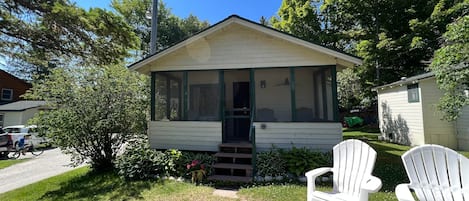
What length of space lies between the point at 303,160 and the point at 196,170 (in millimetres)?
2822

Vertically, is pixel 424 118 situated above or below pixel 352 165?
above

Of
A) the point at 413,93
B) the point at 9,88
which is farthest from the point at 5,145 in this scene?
the point at 413,93

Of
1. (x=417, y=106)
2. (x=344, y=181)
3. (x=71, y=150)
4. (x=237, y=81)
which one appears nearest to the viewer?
(x=344, y=181)

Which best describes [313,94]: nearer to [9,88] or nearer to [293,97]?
[293,97]

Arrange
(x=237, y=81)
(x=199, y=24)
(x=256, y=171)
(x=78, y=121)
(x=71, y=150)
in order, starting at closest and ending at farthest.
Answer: (x=256, y=171), (x=78, y=121), (x=71, y=150), (x=237, y=81), (x=199, y=24)

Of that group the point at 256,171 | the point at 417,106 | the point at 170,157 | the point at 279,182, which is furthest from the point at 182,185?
the point at 417,106

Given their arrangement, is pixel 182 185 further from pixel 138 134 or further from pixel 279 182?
pixel 138 134

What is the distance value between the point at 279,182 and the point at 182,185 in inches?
94.8

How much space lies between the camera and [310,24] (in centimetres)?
1819

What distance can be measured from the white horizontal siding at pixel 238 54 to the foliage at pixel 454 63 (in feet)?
8.55

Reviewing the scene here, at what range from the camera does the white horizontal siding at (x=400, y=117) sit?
1034cm

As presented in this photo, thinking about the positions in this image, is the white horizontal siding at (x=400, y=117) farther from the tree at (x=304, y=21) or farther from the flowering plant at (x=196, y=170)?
the flowering plant at (x=196, y=170)

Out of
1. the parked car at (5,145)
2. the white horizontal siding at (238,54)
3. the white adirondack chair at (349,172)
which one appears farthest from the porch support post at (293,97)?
the parked car at (5,145)

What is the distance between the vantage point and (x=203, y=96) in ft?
25.9
